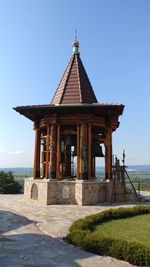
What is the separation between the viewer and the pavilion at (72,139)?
57.8 ft

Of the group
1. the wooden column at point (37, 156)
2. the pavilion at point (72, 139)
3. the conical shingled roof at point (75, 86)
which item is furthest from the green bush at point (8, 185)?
the conical shingled roof at point (75, 86)

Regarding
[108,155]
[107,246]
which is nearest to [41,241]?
[107,246]

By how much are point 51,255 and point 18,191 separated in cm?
1757

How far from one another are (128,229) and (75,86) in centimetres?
1100

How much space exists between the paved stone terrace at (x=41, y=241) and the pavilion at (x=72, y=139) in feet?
6.54

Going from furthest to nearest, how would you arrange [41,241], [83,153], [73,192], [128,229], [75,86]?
[75,86]
[83,153]
[73,192]
[128,229]
[41,241]

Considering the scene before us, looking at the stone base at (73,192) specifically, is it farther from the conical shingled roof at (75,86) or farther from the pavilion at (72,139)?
the conical shingled roof at (75,86)

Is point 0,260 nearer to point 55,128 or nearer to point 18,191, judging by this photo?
point 55,128

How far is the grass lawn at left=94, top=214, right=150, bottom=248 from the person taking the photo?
370 inches

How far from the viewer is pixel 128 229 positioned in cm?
1061

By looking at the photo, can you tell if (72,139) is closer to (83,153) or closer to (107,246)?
(83,153)

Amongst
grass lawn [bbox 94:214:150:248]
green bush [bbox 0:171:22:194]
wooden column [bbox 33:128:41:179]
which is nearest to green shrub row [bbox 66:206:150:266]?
grass lawn [bbox 94:214:150:248]

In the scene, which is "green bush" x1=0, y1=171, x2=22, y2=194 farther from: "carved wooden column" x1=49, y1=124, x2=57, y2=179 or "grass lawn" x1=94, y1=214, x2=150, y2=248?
"grass lawn" x1=94, y1=214, x2=150, y2=248

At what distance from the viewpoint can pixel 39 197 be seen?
1803cm
